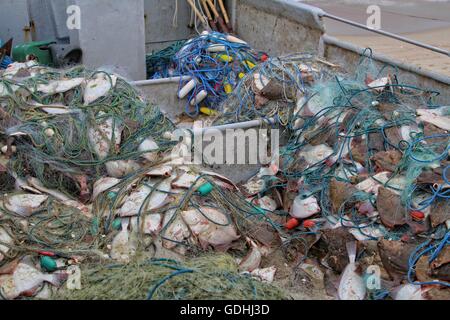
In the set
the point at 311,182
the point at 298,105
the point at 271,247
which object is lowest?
the point at 271,247

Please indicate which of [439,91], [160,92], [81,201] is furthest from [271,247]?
[160,92]

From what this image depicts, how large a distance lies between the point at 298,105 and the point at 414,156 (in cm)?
157

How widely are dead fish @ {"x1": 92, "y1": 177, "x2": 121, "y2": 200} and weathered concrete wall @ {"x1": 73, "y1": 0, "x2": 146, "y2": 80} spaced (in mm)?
2332

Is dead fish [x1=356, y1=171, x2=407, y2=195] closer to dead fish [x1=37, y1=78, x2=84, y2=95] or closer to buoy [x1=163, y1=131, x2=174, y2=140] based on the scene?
buoy [x1=163, y1=131, x2=174, y2=140]

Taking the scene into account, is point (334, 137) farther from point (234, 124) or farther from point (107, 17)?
point (107, 17)

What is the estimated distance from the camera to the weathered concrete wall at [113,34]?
7188 millimetres

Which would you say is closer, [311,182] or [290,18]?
[311,182]

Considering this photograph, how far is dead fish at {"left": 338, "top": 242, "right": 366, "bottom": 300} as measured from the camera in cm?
436

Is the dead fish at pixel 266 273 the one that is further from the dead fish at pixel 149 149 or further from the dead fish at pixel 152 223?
the dead fish at pixel 149 149

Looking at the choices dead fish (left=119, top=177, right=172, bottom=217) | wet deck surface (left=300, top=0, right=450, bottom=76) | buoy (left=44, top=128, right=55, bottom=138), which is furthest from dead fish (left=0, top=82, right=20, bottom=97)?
wet deck surface (left=300, top=0, right=450, bottom=76)

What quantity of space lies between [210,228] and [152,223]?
0.44m

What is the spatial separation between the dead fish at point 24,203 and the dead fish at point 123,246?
79 centimetres

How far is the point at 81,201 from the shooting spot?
5398mm

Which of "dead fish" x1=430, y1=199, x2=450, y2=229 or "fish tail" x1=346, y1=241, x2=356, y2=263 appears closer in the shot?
"dead fish" x1=430, y1=199, x2=450, y2=229
